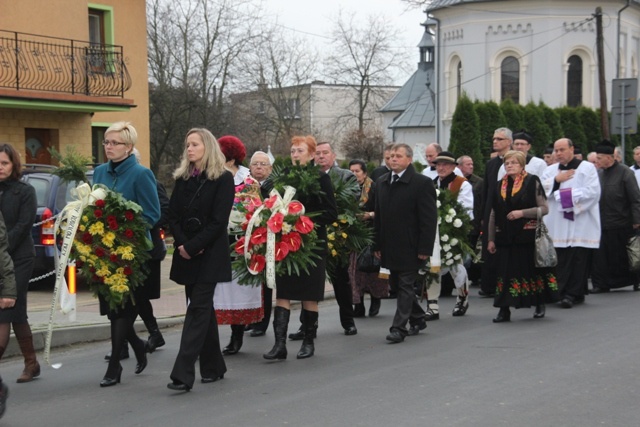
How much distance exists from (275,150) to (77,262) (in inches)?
2165

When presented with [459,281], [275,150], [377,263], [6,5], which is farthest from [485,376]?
[275,150]

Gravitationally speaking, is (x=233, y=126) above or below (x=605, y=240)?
above

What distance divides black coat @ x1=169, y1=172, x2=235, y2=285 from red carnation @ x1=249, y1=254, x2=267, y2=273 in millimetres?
1108

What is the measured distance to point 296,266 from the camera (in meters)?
9.21

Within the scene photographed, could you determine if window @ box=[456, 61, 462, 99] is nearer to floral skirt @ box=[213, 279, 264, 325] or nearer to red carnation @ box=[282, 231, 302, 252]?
floral skirt @ box=[213, 279, 264, 325]

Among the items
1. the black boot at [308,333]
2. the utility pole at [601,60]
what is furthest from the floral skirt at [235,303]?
the utility pole at [601,60]

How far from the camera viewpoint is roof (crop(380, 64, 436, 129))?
63.6 meters

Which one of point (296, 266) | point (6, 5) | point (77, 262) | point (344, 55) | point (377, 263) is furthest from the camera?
point (344, 55)

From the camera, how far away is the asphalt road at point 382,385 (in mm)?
7109

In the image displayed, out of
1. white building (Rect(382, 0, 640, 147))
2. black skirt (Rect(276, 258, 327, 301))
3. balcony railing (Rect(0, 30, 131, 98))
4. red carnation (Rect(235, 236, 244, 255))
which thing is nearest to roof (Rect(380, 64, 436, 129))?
white building (Rect(382, 0, 640, 147))

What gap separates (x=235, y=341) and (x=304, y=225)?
1.50 m

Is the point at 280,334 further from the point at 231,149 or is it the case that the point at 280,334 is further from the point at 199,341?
the point at 231,149

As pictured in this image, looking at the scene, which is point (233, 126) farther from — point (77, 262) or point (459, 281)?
point (77, 262)

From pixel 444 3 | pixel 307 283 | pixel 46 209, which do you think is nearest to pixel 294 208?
pixel 307 283
